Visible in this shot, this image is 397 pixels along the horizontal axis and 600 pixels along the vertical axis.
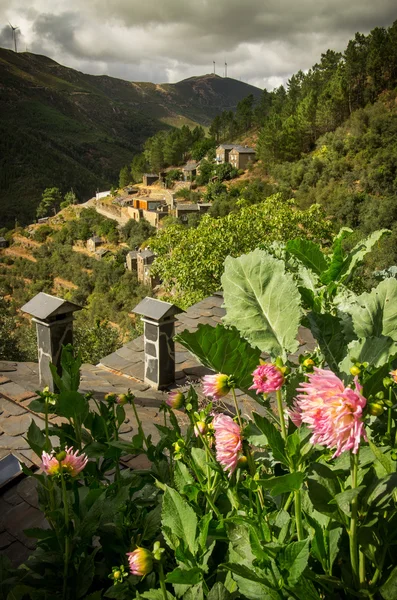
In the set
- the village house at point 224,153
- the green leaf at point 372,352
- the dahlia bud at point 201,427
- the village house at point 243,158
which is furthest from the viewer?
the village house at point 224,153

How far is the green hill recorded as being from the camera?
63844mm

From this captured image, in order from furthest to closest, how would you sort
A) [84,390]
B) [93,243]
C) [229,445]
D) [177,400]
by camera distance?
1. [93,243]
2. [84,390]
3. [177,400]
4. [229,445]

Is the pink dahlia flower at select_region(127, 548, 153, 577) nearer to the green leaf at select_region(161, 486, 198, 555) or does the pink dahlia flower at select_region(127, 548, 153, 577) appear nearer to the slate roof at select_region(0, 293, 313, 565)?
the green leaf at select_region(161, 486, 198, 555)

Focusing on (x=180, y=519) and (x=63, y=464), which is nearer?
(x=180, y=519)

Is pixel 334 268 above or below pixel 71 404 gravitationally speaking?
above

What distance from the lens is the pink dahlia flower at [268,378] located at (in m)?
0.73

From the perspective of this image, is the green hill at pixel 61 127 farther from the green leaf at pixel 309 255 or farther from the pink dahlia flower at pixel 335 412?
the pink dahlia flower at pixel 335 412

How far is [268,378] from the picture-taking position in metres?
0.74

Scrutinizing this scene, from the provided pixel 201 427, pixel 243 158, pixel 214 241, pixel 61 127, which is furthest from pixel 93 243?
pixel 61 127

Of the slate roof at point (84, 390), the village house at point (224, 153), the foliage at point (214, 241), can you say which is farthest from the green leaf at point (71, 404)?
the village house at point (224, 153)

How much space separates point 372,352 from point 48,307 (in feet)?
14.7

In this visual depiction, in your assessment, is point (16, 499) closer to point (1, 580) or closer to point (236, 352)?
point (1, 580)

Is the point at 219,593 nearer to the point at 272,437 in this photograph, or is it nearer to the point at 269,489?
the point at 269,489

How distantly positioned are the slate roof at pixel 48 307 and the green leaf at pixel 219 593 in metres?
4.23
